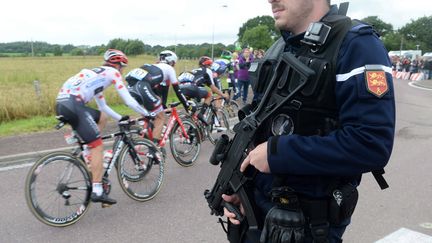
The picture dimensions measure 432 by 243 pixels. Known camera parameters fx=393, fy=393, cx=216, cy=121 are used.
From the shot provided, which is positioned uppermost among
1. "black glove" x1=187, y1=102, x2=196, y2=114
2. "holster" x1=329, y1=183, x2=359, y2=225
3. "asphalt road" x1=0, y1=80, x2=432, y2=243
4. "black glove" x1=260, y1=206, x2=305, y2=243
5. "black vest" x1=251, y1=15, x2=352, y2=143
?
"black vest" x1=251, y1=15, x2=352, y2=143

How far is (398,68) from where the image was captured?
37500mm

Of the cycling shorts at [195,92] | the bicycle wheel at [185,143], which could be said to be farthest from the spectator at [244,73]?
the bicycle wheel at [185,143]

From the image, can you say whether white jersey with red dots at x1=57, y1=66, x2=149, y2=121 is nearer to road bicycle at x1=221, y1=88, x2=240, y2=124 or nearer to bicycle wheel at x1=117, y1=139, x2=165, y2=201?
bicycle wheel at x1=117, y1=139, x2=165, y2=201

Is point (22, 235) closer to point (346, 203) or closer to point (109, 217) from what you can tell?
point (109, 217)

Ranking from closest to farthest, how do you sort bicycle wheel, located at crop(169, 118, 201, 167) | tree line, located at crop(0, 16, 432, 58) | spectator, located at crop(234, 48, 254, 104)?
bicycle wheel, located at crop(169, 118, 201, 167) → spectator, located at crop(234, 48, 254, 104) → tree line, located at crop(0, 16, 432, 58)

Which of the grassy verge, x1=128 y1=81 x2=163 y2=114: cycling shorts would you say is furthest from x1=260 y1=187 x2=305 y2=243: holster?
the grassy verge

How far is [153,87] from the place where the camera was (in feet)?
24.0

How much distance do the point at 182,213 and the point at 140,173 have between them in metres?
1.01

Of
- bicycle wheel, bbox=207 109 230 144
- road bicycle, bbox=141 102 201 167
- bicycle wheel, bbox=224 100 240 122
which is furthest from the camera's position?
bicycle wheel, bbox=224 100 240 122

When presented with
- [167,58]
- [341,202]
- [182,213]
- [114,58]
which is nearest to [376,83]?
[341,202]

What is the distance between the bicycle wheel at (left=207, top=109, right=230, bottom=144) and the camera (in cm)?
863

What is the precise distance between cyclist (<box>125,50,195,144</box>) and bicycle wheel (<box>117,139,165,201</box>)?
1251 mm

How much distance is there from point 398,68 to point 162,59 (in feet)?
115

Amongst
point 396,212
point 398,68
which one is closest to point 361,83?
point 396,212
